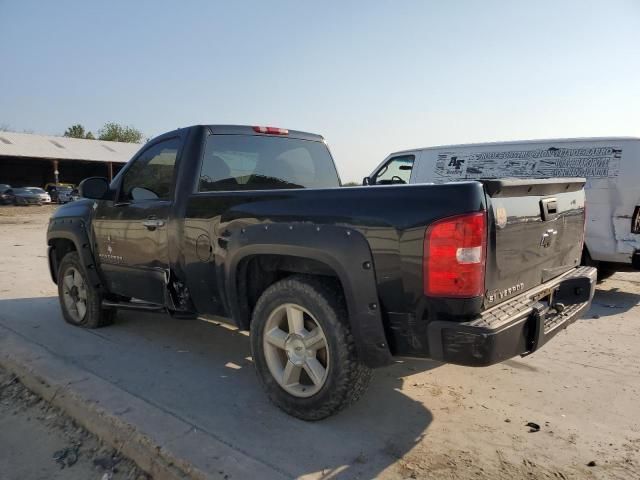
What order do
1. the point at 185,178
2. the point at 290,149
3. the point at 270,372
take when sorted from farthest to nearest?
the point at 290,149, the point at 185,178, the point at 270,372

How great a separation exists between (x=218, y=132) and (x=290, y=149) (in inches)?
30.0

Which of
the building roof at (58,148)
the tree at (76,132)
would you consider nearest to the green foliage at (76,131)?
the tree at (76,132)

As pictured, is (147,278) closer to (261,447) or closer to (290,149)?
(290,149)

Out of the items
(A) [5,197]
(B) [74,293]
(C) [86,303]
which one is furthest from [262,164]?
(A) [5,197]

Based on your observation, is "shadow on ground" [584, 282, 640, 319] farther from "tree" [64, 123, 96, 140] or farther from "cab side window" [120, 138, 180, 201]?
"tree" [64, 123, 96, 140]

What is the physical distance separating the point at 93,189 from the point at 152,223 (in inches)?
34.4

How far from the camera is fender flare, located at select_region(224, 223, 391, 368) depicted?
272cm

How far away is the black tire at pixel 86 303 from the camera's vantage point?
5.08 metres

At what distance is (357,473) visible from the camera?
2.60 meters

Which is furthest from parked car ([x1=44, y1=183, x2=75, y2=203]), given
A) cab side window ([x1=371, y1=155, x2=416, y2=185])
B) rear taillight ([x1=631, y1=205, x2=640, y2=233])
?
rear taillight ([x1=631, y1=205, x2=640, y2=233])

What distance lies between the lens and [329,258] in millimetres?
2854

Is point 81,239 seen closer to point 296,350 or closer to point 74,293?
point 74,293

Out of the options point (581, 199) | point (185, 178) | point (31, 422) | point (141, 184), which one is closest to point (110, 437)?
point (31, 422)

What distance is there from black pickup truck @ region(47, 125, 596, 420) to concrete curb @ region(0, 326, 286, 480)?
620 mm
